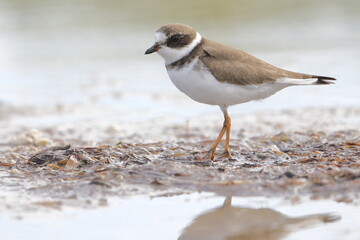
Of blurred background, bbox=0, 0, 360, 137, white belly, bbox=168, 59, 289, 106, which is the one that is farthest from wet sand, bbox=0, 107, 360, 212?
blurred background, bbox=0, 0, 360, 137

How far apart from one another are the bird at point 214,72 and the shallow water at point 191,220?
133 centimetres

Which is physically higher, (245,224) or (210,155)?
(210,155)

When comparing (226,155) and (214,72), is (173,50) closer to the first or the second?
(214,72)

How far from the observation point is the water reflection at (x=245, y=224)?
12.9 ft

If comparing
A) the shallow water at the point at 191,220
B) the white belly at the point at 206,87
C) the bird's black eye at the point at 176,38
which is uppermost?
the bird's black eye at the point at 176,38

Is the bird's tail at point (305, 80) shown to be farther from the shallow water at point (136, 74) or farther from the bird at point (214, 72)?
the shallow water at point (136, 74)

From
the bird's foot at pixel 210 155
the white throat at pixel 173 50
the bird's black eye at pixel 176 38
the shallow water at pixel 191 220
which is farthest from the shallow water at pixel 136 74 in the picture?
the bird's black eye at pixel 176 38

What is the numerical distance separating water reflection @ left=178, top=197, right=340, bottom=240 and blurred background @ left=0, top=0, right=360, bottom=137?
17.3 feet

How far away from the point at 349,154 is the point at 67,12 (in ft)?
38.6

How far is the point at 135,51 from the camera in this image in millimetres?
13336

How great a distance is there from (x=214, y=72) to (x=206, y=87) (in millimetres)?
152

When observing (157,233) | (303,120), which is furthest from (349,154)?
(303,120)

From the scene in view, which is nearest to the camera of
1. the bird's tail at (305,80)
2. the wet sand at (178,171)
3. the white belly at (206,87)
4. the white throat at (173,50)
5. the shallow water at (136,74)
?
the shallow water at (136,74)

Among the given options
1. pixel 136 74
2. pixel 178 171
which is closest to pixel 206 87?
pixel 178 171
